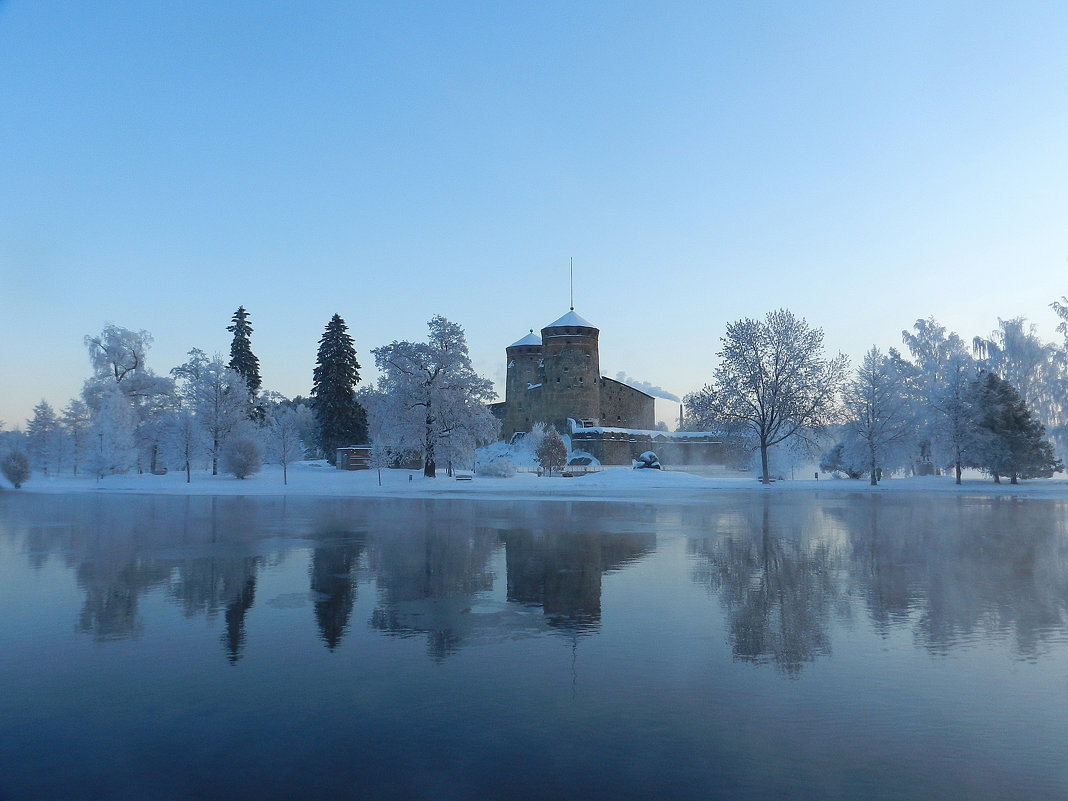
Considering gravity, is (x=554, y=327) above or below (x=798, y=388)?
above

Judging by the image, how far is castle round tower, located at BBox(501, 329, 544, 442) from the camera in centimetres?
8362

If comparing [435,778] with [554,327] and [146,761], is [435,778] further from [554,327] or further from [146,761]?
[554,327]

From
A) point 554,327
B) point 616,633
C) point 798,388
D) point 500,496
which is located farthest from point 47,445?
point 616,633

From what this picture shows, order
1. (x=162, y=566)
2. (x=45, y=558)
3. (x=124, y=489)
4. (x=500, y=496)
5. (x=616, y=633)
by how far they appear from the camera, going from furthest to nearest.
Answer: (x=124, y=489), (x=500, y=496), (x=45, y=558), (x=162, y=566), (x=616, y=633)

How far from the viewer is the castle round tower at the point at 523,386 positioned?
83.6m

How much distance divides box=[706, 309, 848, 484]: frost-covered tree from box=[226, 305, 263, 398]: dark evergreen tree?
42868mm

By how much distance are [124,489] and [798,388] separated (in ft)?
139

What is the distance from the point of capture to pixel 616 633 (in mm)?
7824

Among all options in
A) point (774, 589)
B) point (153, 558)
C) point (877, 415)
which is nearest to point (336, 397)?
point (877, 415)

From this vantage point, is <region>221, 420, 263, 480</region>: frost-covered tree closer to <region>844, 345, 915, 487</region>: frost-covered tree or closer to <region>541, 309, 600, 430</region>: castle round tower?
<region>541, 309, 600, 430</region>: castle round tower

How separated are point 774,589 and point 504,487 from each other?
31.6m

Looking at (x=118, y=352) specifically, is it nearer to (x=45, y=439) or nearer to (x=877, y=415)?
(x=45, y=439)

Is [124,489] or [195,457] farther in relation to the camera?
[195,457]

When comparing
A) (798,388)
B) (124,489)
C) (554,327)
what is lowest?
(124,489)
